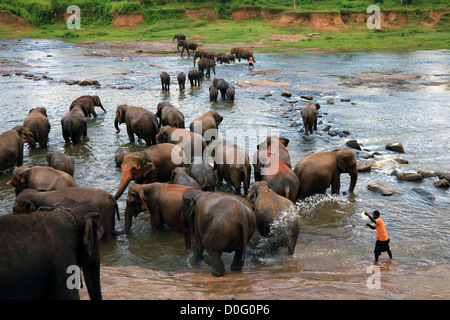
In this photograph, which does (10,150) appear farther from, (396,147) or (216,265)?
(396,147)

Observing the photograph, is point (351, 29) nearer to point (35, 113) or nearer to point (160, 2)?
point (160, 2)

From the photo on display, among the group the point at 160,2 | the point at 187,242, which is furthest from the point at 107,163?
the point at 160,2

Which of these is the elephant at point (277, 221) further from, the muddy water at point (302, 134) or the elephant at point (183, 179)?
the elephant at point (183, 179)

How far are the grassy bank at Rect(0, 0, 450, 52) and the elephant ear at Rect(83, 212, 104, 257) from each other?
3528cm

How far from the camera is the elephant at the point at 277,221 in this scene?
20.2ft

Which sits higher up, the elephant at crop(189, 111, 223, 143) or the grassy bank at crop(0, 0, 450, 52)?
the grassy bank at crop(0, 0, 450, 52)

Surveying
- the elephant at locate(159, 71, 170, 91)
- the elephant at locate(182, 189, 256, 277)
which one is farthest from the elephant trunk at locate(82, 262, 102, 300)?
→ the elephant at locate(159, 71, 170, 91)

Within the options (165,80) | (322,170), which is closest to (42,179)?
(322,170)

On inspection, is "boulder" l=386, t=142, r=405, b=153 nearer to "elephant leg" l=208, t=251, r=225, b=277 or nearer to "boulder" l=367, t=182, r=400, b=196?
"boulder" l=367, t=182, r=400, b=196

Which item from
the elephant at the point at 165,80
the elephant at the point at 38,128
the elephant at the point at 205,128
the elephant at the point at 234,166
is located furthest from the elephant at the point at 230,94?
the elephant at the point at 234,166

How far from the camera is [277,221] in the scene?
20.3 feet

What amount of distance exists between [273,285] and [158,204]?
109 inches

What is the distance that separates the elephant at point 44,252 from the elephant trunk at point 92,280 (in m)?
0.10

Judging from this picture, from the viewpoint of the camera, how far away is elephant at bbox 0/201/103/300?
334cm
